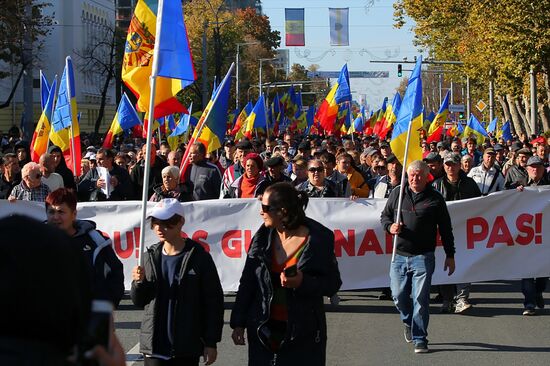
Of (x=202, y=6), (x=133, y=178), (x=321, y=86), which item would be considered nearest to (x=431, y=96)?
(x=321, y=86)

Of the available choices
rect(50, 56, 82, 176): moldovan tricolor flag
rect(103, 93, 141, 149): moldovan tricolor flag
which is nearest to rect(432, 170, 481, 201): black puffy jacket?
rect(50, 56, 82, 176): moldovan tricolor flag

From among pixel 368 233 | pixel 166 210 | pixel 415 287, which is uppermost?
pixel 166 210

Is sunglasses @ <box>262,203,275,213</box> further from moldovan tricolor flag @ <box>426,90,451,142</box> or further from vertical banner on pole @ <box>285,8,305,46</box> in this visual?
vertical banner on pole @ <box>285,8,305,46</box>

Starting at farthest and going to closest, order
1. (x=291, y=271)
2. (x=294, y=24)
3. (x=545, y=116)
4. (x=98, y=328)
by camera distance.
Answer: (x=294, y=24), (x=545, y=116), (x=291, y=271), (x=98, y=328)

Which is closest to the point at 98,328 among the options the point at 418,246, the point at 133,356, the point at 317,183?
the point at 133,356

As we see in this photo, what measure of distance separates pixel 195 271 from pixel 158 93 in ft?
9.86

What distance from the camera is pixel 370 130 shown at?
52625 mm

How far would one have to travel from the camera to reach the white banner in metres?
11.5

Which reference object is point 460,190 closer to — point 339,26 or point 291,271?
point 291,271

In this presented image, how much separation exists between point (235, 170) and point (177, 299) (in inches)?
356

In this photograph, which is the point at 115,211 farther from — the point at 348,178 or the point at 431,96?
the point at 431,96

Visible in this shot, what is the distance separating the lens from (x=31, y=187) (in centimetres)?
1123

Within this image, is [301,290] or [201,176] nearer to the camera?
[301,290]

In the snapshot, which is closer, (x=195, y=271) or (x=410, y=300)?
(x=195, y=271)
